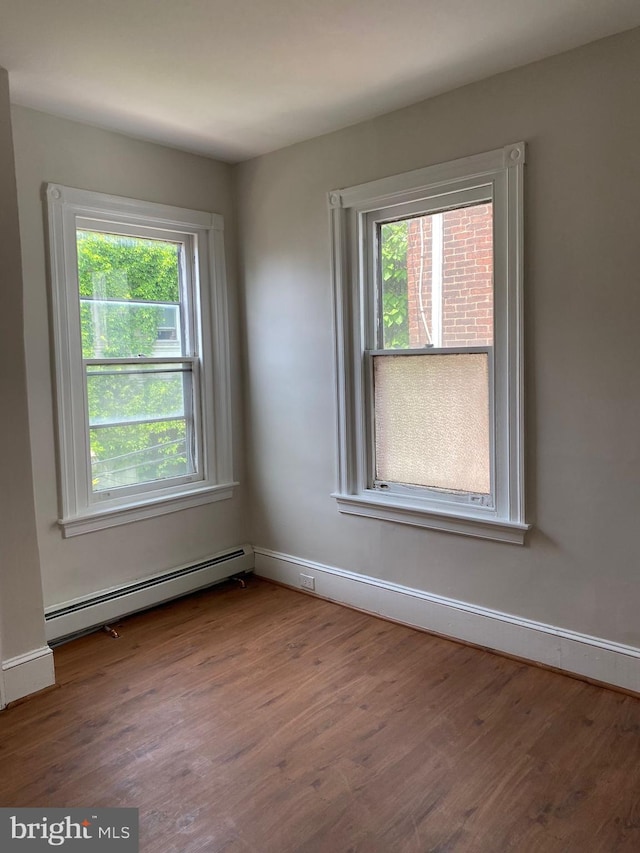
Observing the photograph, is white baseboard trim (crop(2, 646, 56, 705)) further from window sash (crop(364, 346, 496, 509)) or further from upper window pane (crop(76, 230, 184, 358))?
window sash (crop(364, 346, 496, 509))

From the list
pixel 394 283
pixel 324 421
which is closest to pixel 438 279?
pixel 394 283

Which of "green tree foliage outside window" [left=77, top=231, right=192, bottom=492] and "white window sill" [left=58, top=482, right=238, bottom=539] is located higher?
"green tree foliage outside window" [left=77, top=231, right=192, bottom=492]

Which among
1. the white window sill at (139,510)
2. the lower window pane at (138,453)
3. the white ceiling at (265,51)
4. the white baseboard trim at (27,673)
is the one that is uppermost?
the white ceiling at (265,51)

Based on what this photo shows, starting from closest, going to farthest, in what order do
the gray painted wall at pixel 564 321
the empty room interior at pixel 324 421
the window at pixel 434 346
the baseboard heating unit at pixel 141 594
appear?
the empty room interior at pixel 324 421 → the gray painted wall at pixel 564 321 → the window at pixel 434 346 → the baseboard heating unit at pixel 141 594

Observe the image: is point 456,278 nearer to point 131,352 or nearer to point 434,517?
point 434,517

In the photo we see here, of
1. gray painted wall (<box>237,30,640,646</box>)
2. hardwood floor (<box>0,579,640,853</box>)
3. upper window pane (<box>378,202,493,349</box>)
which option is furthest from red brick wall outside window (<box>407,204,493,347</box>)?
hardwood floor (<box>0,579,640,853</box>)

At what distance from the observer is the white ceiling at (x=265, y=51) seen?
7.39ft

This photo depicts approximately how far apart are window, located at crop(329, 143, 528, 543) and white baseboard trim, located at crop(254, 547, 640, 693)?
401 mm

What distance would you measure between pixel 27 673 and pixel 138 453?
129 cm

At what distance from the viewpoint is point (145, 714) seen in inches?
103

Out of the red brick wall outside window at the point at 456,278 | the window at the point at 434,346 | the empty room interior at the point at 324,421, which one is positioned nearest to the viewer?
the empty room interior at the point at 324,421

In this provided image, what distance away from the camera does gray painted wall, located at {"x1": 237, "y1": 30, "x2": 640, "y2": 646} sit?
2559mm

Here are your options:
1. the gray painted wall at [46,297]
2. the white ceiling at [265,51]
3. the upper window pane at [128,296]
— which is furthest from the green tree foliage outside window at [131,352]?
the white ceiling at [265,51]

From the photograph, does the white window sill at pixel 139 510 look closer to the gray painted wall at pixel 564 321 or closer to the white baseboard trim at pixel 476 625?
the white baseboard trim at pixel 476 625
